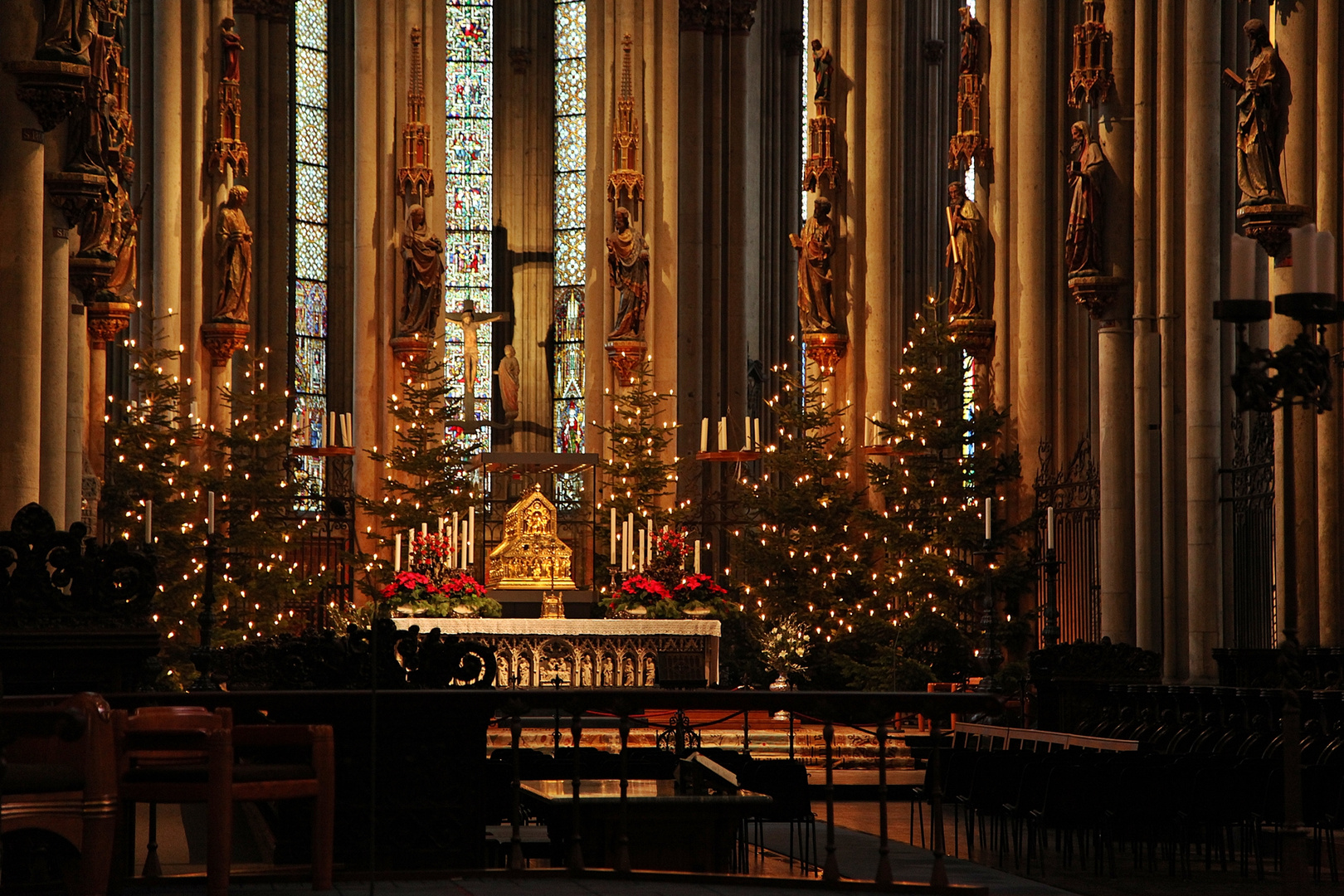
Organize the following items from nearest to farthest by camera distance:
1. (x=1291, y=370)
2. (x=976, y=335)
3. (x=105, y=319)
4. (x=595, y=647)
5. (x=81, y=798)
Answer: (x=81, y=798) < (x=1291, y=370) < (x=595, y=647) < (x=105, y=319) < (x=976, y=335)

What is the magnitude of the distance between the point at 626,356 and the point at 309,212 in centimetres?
668

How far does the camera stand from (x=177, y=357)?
84.0 ft

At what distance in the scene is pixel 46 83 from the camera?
13.4 m

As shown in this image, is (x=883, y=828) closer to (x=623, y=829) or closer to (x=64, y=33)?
(x=623, y=829)

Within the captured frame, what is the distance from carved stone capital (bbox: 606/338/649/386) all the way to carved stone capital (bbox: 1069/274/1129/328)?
8.82 metres

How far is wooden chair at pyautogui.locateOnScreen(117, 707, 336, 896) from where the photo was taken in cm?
729

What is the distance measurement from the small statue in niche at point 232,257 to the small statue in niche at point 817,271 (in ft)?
23.5

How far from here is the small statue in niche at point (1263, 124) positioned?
15.5 meters

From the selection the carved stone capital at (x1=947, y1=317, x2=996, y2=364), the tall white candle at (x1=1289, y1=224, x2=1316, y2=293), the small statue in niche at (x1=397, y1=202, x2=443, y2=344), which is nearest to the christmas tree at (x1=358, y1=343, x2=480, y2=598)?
the small statue in niche at (x1=397, y1=202, x2=443, y2=344)

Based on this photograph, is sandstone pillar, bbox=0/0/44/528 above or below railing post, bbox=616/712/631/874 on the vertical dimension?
above

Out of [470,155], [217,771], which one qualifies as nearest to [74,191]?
[217,771]

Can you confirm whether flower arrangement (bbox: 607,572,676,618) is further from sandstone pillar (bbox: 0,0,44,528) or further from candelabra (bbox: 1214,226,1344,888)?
candelabra (bbox: 1214,226,1344,888)

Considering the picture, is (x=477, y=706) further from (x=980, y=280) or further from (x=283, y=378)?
(x=283, y=378)

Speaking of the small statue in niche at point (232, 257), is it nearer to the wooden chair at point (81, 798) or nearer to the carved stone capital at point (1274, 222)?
the carved stone capital at point (1274, 222)
